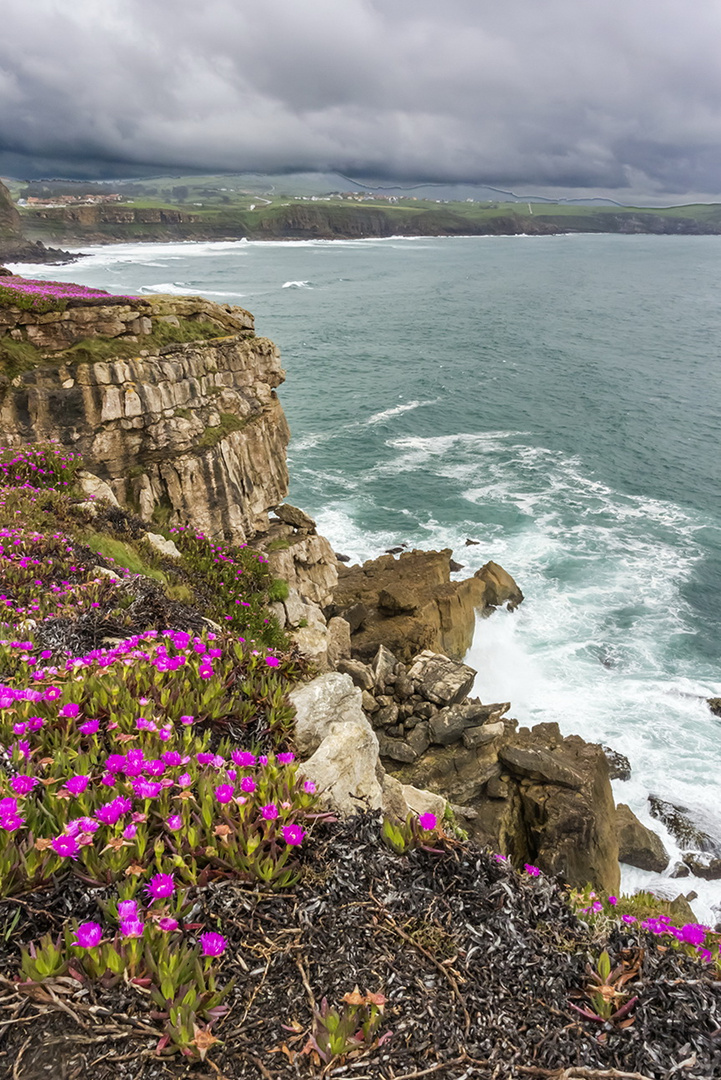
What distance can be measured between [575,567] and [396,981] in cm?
3311

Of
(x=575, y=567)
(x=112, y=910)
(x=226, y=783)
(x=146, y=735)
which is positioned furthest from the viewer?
(x=575, y=567)

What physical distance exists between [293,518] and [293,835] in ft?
74.5

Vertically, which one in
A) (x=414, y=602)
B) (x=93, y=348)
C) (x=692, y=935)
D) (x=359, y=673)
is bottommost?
(x=414, y=602)

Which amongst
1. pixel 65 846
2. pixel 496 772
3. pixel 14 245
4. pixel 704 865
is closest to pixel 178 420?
pixel 496 772

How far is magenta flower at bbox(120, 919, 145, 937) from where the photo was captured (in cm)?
309

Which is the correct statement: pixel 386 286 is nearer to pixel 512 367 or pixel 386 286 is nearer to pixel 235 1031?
pixel 512 367

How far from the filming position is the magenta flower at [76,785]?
3869mm

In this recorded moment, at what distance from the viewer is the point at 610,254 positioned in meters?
197

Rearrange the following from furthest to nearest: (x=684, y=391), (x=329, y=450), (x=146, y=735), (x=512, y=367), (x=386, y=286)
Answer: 1. (x=386, y=286)
2. (x=512, y=367)
3. (x=684, y=391)
4. (x=329, y=450)
5. (x=146, y=735)

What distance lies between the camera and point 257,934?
11.4 ft

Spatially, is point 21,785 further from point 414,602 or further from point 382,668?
point 414,602

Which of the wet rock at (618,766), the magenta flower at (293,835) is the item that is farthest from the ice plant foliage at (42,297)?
the wet rock at (618,766)

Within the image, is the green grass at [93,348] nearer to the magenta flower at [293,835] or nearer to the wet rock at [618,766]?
the magenta flower at [293,835]

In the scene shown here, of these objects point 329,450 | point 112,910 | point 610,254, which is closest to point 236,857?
point 112,910
